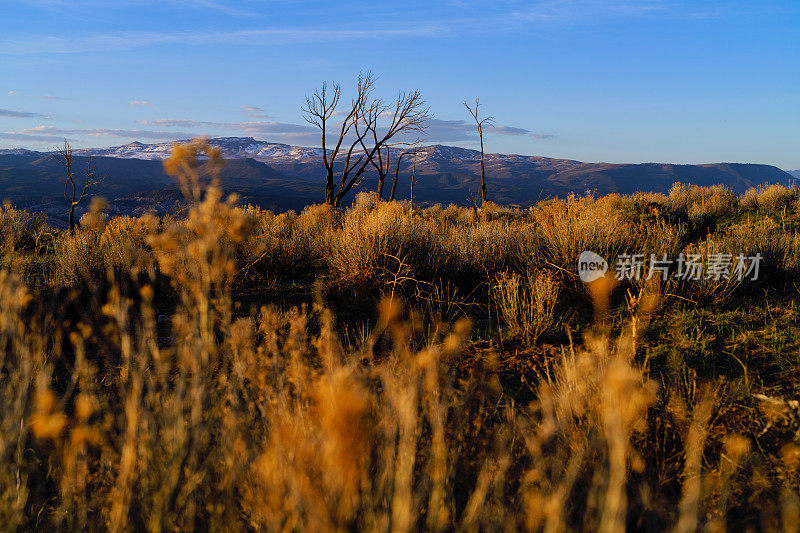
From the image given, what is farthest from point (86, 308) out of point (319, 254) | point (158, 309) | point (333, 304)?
point (319, 254)

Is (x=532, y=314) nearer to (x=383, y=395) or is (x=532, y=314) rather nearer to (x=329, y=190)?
(x=383, y=395)

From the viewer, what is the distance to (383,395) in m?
2.76

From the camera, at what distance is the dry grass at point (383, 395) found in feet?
4.99

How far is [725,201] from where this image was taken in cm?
1702

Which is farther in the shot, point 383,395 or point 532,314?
point 532,314

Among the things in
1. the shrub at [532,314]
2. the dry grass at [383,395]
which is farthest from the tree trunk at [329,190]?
the shrub at [532,314]

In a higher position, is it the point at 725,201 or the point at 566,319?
the point at 725,201

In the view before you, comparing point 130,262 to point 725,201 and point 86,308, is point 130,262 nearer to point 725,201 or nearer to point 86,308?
point 86,308

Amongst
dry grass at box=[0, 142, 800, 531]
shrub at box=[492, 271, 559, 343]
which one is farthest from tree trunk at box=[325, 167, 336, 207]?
shrub at box=[492, 271, 559, 343]

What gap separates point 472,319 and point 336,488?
160 inches

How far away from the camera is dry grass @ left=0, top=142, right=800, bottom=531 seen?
1522 millimetres

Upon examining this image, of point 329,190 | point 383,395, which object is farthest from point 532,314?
point 329,190

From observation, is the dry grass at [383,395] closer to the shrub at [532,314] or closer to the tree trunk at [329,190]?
the shrub at [532,314]

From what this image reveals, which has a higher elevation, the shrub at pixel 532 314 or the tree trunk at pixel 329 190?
the tree trunk at pixel 329 190
